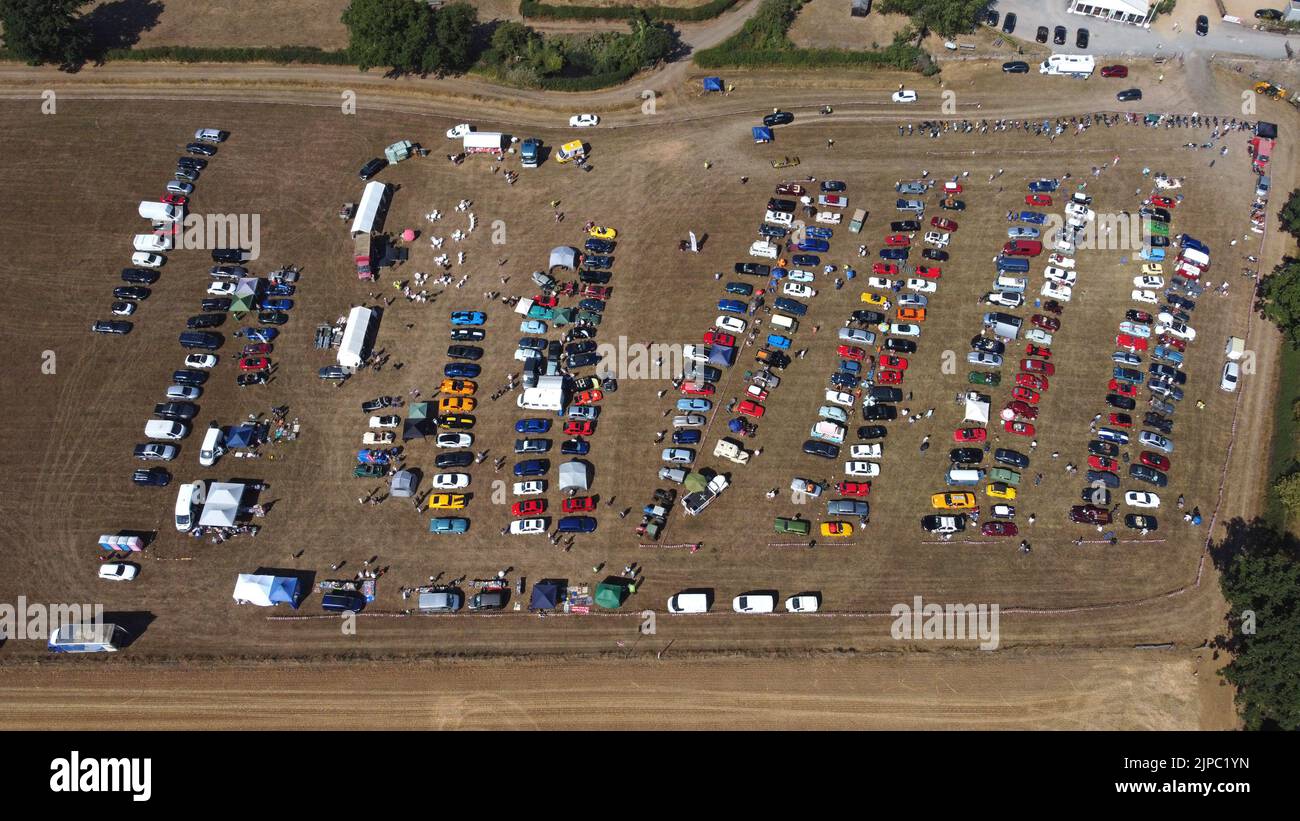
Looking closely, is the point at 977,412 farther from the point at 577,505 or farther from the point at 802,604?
the point at 577,505

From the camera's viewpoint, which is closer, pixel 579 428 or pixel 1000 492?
pixel 1000 492

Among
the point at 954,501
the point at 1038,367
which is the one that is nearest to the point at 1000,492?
the point at 954,501

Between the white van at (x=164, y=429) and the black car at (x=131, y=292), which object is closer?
the white van at (x=164, y=429)

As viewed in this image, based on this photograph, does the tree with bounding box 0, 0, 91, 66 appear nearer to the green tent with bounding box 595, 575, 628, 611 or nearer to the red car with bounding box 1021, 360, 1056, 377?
the green tent with bounding box 595, 575, 628, 611

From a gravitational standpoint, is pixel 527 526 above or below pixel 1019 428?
below

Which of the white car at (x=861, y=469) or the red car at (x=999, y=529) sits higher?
the white car at (x=861, y=469)

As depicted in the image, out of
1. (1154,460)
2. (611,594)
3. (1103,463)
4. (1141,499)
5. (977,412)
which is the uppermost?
(977,412)

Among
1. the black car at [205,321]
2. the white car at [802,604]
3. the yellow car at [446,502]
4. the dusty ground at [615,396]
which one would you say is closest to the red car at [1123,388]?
the dusty ground at [615,396]

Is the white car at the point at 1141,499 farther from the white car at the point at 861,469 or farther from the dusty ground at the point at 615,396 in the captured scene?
the white car at the point at 861,469
